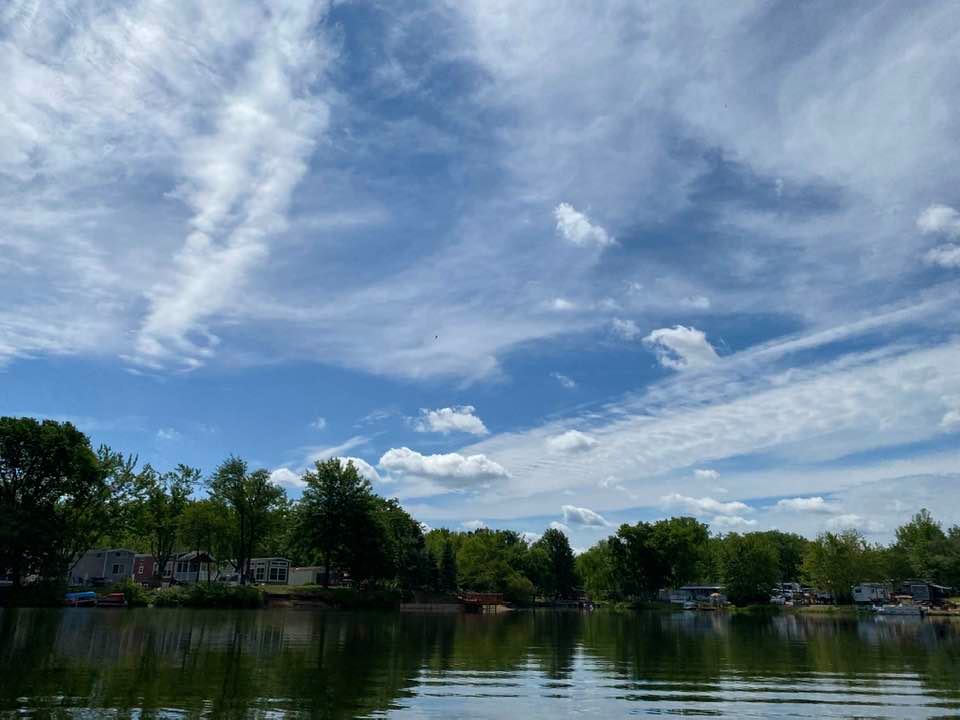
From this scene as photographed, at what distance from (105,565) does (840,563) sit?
13198cm

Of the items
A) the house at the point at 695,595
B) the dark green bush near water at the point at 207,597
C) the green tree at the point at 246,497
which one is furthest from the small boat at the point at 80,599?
the house at the point at 695,595

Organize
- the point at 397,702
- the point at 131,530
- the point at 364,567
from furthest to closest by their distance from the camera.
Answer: the point at 131,530, the point at 364,567, the point at 397,702

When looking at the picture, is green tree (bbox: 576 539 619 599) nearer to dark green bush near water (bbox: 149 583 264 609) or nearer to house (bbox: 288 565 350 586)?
house (bbox: 288 565 350 586)

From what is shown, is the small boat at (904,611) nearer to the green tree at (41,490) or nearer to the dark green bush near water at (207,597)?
the dark green bush near water at (207,597)

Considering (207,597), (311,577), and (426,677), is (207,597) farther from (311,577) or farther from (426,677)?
(426,677)

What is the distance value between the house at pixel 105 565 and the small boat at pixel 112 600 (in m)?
34.6

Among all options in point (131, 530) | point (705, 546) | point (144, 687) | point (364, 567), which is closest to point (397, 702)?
point (144, 687)

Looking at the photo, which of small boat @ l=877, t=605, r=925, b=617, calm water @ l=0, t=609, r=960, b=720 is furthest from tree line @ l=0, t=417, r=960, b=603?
calm water @ l=0, t=609, r=960, b=720

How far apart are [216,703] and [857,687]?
22.4m

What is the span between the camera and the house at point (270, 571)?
112 metres

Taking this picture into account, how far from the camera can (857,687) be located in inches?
992

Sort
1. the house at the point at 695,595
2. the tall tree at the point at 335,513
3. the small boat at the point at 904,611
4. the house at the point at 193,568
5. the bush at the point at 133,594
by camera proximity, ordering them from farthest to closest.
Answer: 1. the house at the point at 695,595
2. the house at the point at 193,568
3. the small boat at the point at 904,611
4. the tall tree at the point at 335,513
5. the bush at the point at 133,594

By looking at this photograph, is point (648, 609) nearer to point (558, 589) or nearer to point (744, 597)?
point (744, 597)

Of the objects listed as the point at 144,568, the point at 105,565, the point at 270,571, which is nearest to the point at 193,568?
the point at 144,568
